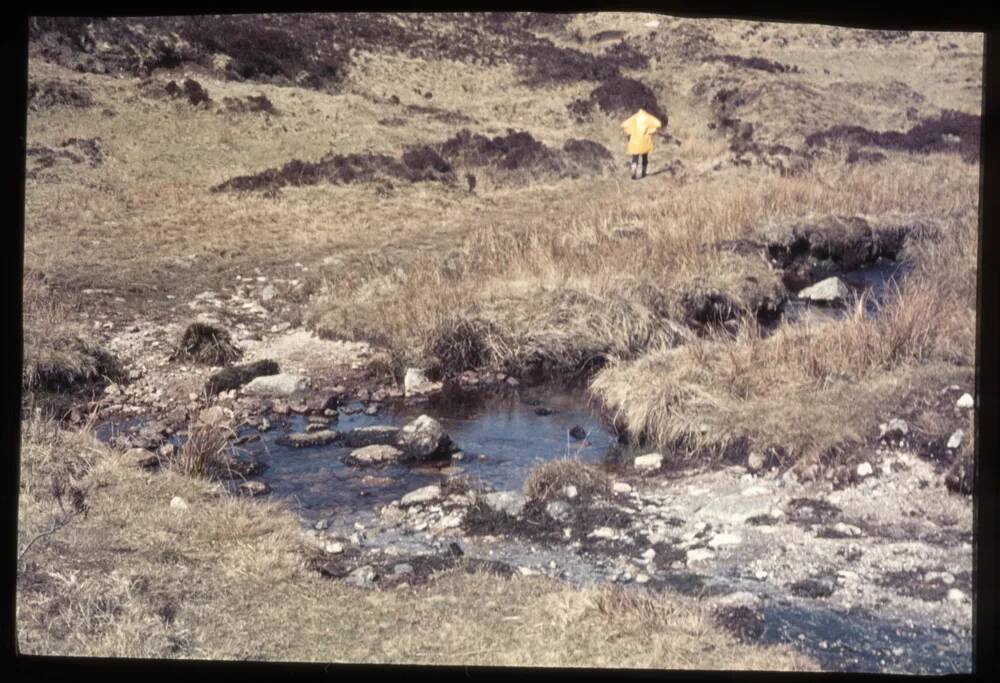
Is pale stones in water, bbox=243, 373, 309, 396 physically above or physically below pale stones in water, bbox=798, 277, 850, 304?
below

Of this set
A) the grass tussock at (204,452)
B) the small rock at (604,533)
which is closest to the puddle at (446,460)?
the grass tussock at (204,452)

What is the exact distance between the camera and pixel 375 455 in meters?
5.86

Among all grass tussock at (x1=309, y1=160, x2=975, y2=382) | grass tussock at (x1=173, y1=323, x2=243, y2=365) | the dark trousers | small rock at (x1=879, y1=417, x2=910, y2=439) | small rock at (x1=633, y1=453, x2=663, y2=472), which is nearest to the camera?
small rock at (x1=879, y1=417, x2=910, y2=439)

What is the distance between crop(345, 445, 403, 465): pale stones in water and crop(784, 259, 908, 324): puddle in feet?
8.48

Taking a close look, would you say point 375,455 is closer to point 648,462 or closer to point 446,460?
point 446,460

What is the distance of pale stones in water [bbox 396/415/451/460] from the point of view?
19.1 feet

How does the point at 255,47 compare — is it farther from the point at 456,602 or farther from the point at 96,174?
the point at 456,602

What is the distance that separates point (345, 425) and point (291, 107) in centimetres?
218

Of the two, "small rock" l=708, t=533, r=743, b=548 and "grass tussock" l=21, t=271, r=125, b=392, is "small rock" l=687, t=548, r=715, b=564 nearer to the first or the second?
"small rock" l=708, t=533, r=743, b=548

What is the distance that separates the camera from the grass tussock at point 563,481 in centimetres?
564

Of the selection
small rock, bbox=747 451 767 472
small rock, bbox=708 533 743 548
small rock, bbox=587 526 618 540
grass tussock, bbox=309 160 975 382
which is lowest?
small rock, bbox=587 526 618 540

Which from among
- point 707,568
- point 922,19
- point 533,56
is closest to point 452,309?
point 533,56

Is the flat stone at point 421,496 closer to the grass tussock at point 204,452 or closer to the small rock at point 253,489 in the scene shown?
the small rock at point 253,489

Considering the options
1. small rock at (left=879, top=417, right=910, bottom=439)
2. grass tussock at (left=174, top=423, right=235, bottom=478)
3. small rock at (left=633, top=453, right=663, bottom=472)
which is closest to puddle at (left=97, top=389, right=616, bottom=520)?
grass tussock at (left=174, top=423, right=235, bottom=478)
